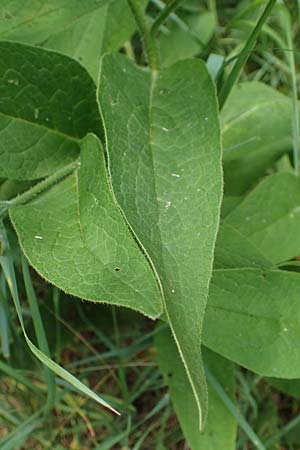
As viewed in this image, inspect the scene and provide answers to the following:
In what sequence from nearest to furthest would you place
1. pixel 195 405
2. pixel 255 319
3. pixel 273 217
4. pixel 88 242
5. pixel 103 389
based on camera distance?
1. pixel 88 242
2. pixel 255 319
3. pixel 195 405
4. pixel 273 217
5. pixel 103 389

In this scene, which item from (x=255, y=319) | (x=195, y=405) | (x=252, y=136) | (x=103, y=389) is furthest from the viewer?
(x=103, y=389)

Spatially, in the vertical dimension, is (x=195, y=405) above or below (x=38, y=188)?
below

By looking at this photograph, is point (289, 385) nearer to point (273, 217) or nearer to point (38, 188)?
point (273, 217)

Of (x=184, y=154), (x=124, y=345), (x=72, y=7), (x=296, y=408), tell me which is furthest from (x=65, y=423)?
(x=72, y=7)

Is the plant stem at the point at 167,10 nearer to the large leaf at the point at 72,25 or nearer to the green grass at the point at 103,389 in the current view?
the large leaf at the point at 72,25

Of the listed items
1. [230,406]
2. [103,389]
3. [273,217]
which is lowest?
[103,389]

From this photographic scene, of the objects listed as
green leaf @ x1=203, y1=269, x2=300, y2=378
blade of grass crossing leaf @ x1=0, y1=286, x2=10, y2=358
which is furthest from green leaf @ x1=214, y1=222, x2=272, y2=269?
blade of grass crossing leaf @ x1=0, y1=286, x2=10, y2=358

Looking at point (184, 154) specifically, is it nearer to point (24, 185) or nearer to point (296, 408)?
point (24, 185)

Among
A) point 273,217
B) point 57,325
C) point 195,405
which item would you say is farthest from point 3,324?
point 273,217
